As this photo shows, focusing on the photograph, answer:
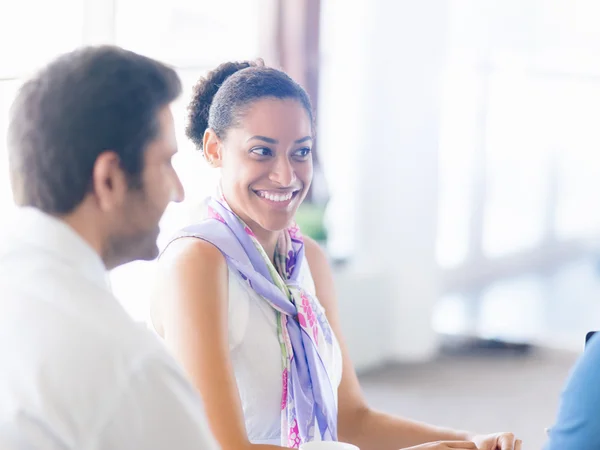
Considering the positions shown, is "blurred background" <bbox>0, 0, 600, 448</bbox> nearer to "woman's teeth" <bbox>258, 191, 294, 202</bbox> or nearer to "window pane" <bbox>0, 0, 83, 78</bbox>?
"window pane" <bbox>0, 0, 83, 78</bbox>

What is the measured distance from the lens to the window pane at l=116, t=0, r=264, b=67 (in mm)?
3422

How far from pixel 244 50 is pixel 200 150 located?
2.53 m

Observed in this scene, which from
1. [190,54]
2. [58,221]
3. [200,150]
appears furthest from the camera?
[190,54]

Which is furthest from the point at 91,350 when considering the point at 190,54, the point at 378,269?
the point at 378,269

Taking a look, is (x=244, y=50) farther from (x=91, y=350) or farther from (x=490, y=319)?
(x=91, y=350)

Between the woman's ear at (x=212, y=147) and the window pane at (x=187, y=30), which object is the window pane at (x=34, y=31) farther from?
the woman's ear at (x=212, y=147)

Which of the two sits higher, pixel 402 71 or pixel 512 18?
pixel 512 18

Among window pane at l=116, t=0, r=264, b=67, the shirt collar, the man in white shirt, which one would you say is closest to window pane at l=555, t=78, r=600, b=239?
window pane at l=116, t=0, r=264, b=67

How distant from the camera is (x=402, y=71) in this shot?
16.9 feet

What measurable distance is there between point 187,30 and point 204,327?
2464 millimetres

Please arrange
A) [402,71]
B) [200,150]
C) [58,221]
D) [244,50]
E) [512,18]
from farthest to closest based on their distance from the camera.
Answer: [512,18], [402,71], [244,50], [200,150], [58,221]

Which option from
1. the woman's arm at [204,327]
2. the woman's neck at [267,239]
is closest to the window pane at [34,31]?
the woman's neck at [267,239]

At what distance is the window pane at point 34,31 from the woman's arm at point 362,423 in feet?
4.18

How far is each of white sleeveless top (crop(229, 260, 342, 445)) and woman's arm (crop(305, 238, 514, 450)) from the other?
0.75 ft
